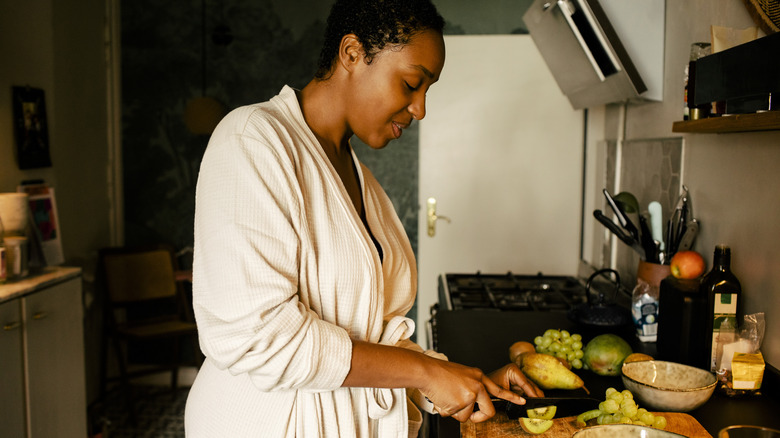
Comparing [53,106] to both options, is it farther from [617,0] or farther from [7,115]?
[617,0]

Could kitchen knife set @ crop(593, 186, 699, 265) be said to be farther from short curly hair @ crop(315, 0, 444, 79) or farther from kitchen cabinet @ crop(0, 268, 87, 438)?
kitchen cabinet @ crop(0, 268, 87, 438)

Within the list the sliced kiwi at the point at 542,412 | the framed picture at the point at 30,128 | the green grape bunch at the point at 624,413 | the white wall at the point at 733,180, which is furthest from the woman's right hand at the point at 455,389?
the framed picture at the point at 30,128

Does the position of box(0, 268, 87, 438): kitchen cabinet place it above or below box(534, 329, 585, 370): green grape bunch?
below

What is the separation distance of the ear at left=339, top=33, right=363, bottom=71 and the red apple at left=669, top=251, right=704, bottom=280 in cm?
108

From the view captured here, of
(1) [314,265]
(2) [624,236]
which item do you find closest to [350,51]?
(1) [314,265]

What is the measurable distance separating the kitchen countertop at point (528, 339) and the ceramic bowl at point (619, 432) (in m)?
0.27

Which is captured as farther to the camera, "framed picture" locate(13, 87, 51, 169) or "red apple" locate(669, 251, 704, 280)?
"framed picture" locate(13, 87, 51, 169)

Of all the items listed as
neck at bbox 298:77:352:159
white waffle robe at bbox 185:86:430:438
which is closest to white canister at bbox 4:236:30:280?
white waffle robe at bbox 185:86:430:438

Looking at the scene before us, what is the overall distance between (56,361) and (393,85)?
2.11 meters

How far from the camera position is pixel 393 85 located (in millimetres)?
1013

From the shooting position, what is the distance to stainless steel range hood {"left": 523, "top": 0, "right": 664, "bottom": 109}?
202 cm

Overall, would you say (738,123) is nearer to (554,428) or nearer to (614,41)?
(554,428)

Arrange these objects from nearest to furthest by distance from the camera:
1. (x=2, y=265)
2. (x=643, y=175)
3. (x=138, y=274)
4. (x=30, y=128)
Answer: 1. (x=2, y=265)
2. (x=643, y=175)
3. (x=30, y=128)
4. (x=138, y=274)

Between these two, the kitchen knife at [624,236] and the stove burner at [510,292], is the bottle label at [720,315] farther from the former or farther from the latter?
the stove burner at [510,292]
